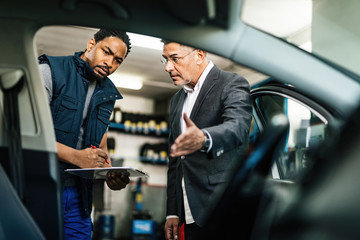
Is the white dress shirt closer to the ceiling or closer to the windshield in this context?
the windshield

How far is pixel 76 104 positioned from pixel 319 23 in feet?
10.6

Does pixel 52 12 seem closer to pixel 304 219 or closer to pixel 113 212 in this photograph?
pixel 304 219

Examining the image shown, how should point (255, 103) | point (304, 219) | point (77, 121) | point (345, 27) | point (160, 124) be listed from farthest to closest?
1. point (160, 124)
2. point (345, 27)
3. point (255, 103)
4. point (77, 121)
5. point (304, 219)

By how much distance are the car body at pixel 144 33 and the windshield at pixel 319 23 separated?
69.0 inches

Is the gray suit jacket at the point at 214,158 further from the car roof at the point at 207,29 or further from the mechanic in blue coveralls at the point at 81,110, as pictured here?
the car roof at the point at 207,29

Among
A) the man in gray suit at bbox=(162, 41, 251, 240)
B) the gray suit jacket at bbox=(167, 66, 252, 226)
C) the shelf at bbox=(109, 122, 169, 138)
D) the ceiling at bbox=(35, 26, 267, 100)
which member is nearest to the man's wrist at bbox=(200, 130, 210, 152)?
the man in gray suit at bbox=(162, 41, 251, 240)

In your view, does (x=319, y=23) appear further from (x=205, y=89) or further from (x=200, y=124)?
(x=200, y=124)

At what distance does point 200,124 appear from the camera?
1.98 meters

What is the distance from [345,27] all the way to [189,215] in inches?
109

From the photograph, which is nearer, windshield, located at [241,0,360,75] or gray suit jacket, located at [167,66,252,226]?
gray suit jacket, located at [167,66,252,226]

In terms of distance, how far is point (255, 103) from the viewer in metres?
2.22

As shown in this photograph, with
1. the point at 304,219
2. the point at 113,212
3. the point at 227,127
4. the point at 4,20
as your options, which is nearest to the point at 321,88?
the point at 304,219

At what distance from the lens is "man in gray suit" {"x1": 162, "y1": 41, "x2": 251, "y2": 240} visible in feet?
5.91

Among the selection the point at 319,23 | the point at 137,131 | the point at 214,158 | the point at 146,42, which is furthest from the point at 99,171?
the point at 137,131
